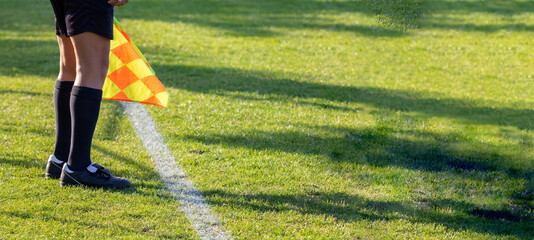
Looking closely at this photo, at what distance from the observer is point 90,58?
3455mm

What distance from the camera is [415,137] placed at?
16.8 ft

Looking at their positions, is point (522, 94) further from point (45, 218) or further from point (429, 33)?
point (45, 218)

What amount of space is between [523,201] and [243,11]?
30.3 feet

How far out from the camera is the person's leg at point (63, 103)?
12.0ft

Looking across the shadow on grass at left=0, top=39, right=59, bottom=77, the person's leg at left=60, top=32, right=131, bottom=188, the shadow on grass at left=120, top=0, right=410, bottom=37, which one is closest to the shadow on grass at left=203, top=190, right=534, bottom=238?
the person's leg at left=60, top=32, right=131, bottom=188

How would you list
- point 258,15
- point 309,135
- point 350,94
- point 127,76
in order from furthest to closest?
point 258,15
point 350,94
point 309,135
point 127,76

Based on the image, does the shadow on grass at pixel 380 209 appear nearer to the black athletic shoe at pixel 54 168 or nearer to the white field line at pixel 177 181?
the white field line at pixel 177 181

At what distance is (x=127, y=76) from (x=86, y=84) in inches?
23.7

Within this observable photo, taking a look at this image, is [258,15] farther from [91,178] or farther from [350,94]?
[91,178]

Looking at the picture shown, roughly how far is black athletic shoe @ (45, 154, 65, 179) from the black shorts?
0.90 metres

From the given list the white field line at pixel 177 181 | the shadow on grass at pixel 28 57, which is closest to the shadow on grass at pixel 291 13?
the shadow on grass at pixel 28 57

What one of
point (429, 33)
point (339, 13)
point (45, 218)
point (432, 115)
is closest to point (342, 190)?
point (45, 218)

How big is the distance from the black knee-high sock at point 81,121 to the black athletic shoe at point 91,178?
4 centimetres

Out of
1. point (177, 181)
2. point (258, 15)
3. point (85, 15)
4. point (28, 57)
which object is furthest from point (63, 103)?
point (258, 15)
